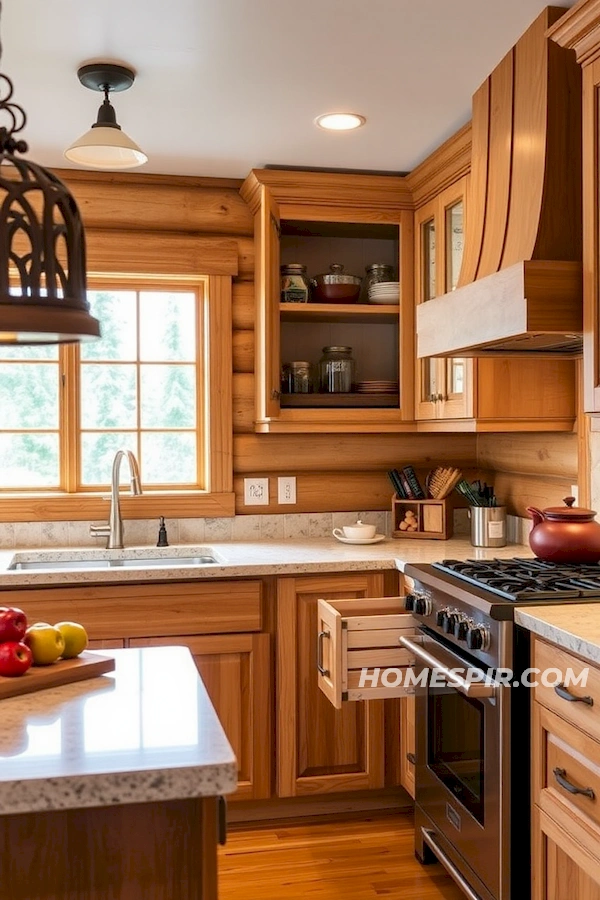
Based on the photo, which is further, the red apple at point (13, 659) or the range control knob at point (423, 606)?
the range control knob at point (423, 606)

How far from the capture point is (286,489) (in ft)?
12.2

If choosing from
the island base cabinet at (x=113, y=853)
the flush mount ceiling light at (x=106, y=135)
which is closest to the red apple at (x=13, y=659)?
the island base cabinet at (x=113, y=853)

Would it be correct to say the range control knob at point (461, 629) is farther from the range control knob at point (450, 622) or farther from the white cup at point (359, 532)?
the white cup at point (359, 532)

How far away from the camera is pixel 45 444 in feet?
11.8

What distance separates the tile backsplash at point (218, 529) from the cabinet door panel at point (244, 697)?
26.1 inches

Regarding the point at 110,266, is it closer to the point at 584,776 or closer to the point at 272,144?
the point at 272,144

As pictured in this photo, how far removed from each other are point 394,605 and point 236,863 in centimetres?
95

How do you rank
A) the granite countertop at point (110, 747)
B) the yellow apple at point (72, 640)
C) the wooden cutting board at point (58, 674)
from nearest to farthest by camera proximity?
the granite countertop at point (110, 747), the wooden cutting board at point (58, 674), the yellow apple at point (72, 640)

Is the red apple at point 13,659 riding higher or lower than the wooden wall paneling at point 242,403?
lower

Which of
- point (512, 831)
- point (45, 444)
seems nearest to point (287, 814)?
point (512, 831)

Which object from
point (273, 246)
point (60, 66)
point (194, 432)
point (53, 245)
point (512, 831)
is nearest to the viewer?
point (53, 245)

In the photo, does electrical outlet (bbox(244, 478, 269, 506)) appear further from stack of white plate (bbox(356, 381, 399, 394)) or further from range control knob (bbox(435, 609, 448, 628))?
range control knob (bbox(435, 609, 448, 628))

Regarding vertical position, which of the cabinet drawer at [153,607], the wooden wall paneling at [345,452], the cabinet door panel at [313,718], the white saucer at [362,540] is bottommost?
the cabinet door panel at [313,718]

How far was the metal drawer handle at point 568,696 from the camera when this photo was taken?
185 cm
